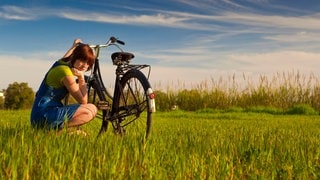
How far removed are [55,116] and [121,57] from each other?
1.34 m

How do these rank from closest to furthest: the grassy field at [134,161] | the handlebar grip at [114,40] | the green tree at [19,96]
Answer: the grassy field at [134,161] < the handlebar grip at [114,40] < the green tree at [19,96]

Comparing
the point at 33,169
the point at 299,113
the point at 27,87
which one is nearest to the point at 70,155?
the point at 33,169

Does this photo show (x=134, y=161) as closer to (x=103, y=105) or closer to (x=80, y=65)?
(x=80, y=65)

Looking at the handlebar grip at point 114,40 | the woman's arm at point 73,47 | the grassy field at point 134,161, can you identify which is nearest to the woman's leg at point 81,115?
the grassy field at point 134,161

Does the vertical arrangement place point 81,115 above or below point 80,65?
below

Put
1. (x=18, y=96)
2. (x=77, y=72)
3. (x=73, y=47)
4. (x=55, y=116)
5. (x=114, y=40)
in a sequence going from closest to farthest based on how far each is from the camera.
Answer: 1. (x=55, y=116)
2. (x=77, y=72)
3. (x=73, y=47)
4. (x=114, y=40)
5. (x=18, y=96)

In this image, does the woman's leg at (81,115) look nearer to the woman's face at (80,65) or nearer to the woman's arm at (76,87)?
the woman's arm at (76,87)

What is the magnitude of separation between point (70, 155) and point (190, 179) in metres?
1.03

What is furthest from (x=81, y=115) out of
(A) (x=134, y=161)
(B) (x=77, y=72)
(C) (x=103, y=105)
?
(A) (x=134, y=161)

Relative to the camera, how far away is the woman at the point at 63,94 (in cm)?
582

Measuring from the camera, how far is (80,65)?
600 centimetres

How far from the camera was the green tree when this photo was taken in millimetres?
26656

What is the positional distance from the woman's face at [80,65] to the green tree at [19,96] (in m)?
21.2

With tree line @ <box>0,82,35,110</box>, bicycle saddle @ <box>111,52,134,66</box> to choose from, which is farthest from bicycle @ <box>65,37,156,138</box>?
tree line @ <box>0,82,35,110</box>
